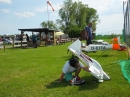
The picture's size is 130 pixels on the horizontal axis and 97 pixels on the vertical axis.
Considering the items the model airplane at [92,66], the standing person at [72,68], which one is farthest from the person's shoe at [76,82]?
the model airplane at [92,66]

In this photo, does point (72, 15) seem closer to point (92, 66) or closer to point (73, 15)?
point (73, 15)

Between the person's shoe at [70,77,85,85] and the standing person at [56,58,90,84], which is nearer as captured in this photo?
the person's shoe at [70,77,85,85]

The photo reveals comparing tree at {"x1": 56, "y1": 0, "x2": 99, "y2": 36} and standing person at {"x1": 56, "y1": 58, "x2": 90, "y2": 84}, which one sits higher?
tree at {"x1": 56, "y1": 0, "x2": 99, "y2": 36}

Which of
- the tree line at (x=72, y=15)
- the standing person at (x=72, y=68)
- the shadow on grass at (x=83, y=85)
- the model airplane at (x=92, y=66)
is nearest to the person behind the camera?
the shadow on grass at (x=83, y=85)

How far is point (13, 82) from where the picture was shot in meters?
6.63

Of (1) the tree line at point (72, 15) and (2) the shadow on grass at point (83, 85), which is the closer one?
(2) the shadow on grass at point (83, 85)

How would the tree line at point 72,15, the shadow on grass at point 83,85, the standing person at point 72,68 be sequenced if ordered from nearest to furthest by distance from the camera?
the shadow on grass at point 83,85 < the standing person at point 72,68 < the tree line at point 72,15

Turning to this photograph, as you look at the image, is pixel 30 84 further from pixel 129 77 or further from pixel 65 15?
pixel 65 15

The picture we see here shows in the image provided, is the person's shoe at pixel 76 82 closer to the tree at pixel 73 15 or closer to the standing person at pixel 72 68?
the standing person at pixel 72 68

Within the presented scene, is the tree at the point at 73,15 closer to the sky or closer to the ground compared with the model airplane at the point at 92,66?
closer to the sky

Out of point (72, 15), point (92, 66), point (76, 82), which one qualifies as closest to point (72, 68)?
point (76, 82)

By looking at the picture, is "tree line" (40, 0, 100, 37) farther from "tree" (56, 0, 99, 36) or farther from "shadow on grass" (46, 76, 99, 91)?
"shadow on grass" (46, 76, 99, 91)

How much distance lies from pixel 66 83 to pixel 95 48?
20.1 ft

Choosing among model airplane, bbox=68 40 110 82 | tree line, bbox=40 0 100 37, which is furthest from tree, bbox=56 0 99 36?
model airplane, bbox=68 40 110 82
